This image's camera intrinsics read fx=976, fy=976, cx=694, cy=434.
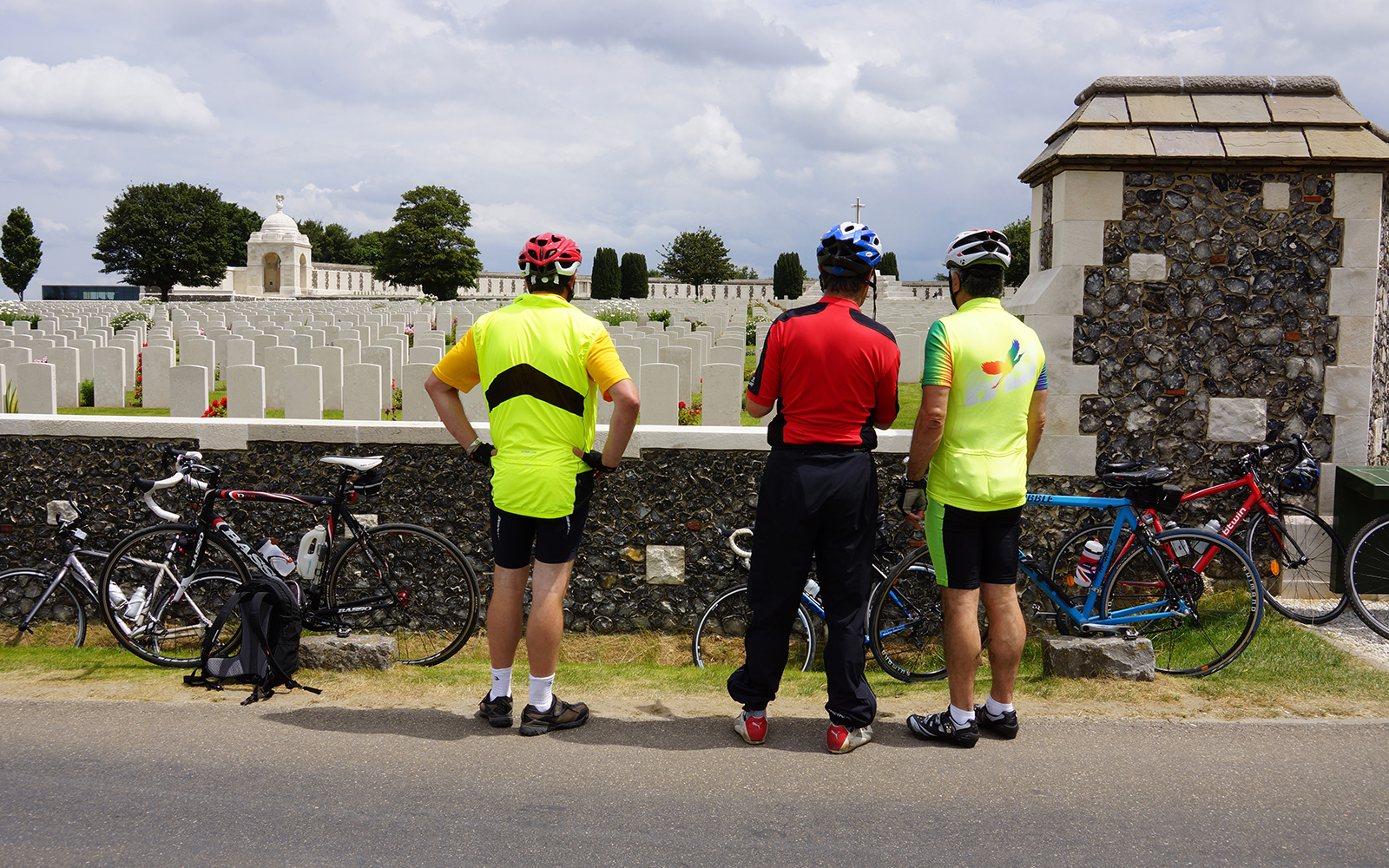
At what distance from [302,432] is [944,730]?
4041mm

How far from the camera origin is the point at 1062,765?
144 inches

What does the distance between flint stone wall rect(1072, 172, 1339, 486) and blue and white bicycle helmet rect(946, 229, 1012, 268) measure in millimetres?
2120

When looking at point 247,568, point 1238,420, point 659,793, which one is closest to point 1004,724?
point 659,793

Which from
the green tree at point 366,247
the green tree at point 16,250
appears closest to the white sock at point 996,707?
the green tree at point 16,250

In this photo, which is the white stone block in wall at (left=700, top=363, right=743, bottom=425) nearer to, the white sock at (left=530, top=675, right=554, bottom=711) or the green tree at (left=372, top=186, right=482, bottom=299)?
the white sock at (left=530, top=675, right=554, bottom=711)

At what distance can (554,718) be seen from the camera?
404 cm

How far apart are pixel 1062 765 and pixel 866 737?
28.7 inches

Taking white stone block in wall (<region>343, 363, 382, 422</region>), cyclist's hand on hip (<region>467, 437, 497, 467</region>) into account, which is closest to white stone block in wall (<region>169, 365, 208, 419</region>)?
white stone block in wall (<region>343, 363, 382, 422</region>)

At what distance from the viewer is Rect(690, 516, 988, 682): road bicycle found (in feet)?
16.3

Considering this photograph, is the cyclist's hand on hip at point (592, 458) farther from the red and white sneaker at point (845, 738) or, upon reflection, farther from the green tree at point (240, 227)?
the green tree at point (240, 227)

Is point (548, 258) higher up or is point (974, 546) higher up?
point (548, 258)

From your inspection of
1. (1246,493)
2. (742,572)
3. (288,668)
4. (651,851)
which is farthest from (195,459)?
(1246,493)

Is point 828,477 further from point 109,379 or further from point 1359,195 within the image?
point 109,379

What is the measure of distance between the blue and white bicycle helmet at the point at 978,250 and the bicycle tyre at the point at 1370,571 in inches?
121
